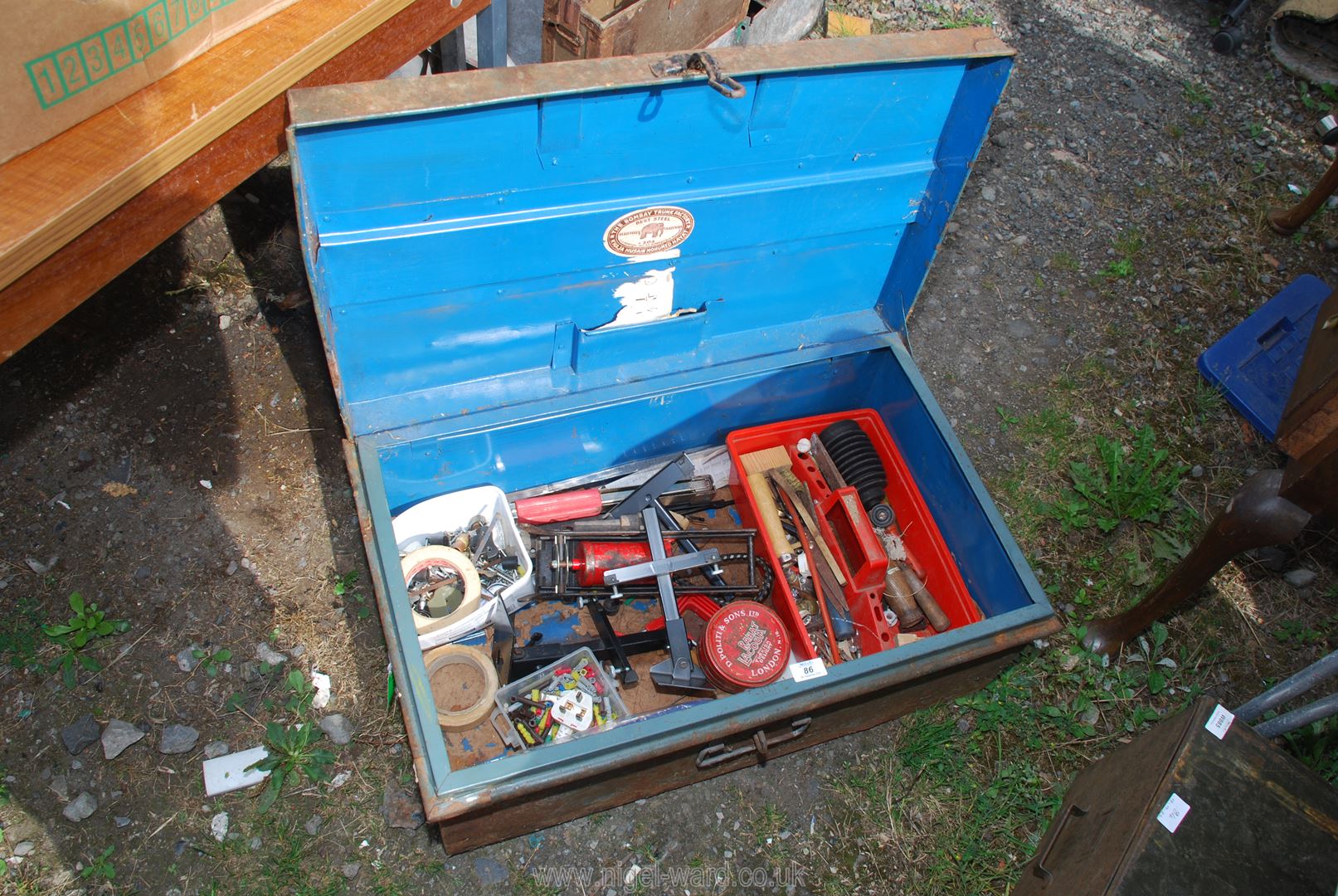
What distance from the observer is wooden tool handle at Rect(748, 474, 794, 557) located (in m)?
2.53

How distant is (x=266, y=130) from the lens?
197 cm

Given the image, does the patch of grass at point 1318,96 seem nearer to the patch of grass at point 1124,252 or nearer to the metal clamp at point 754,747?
the patch of grass at point 1124,252

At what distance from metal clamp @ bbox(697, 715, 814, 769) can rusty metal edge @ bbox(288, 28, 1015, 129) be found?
4.88 ft

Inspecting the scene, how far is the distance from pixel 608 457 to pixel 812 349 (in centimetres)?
71

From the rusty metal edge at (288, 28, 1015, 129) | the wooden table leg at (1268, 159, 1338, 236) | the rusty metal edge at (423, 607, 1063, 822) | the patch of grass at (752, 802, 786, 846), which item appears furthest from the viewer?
the wooden table leg at (1268, 159, 1338, 236)

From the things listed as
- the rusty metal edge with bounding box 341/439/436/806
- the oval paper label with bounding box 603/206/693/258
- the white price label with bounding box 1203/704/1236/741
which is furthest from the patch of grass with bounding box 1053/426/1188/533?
the rusty metal edge with bounding box 341/439/436/806

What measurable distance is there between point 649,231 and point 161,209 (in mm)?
1061

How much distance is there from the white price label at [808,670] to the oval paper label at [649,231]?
1.08 metres

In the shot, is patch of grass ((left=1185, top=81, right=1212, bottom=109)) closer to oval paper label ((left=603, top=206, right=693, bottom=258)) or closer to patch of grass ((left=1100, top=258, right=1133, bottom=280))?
patch of grass ((left=1100, top=258, right=1133, bottom=280))

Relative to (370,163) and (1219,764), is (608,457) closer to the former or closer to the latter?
(370,163)

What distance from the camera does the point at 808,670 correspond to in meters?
2.03

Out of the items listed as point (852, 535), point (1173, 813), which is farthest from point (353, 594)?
point (1173, 813)

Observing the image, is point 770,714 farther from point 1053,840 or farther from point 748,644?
point 1053,840

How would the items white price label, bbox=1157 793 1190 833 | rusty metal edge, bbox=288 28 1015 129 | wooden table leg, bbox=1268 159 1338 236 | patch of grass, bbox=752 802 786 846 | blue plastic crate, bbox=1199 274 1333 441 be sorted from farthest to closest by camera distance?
wooden table leg, bbox=1268 159 1338 236 < blue plastic crate, bbox=1199 274 1333 441 < patch of grass, bbox=752 802 786 846 < white price label, bbox=1157 793 1190 833 < rusty metal edge, bbox=288 28 1015 129
